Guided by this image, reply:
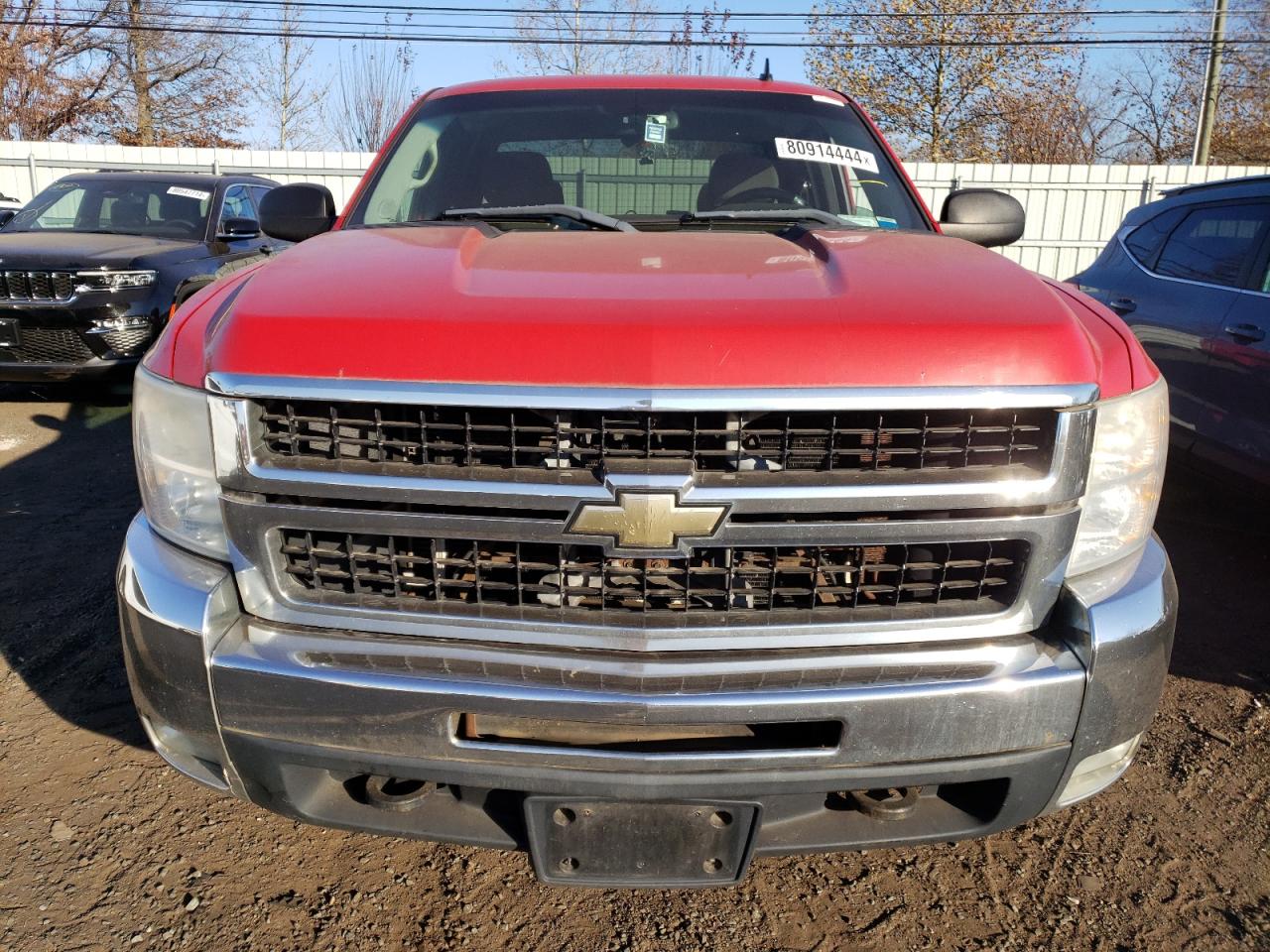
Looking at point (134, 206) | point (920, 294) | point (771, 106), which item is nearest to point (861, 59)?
point (134, 206)

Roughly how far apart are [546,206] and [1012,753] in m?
1.90

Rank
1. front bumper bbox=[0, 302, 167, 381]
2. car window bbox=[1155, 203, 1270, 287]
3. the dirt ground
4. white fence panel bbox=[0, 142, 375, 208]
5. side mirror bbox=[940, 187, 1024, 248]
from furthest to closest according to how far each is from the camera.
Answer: white fence panel bbox=[0, 142, 375, 208], front bumper bbox=[0, 302, 167, 381], car window bbox=[1155, 203, 1270, 287], side mirror bbox=[940, 187, 1024, 248], the dirt ground

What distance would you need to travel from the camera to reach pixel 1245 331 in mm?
3992

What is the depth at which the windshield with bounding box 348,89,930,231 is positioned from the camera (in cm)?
297

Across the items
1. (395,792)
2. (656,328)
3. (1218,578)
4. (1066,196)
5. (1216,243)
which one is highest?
(656,328)

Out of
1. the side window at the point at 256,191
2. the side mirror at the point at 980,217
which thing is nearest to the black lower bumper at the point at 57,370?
the side window at the point at 256,191

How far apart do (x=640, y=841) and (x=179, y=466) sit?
3.78 feet

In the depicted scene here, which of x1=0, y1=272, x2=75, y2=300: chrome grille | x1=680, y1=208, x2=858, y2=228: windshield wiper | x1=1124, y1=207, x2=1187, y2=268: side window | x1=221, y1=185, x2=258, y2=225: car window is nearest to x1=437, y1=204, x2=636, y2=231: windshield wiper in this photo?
x1=680, y1=208, x2=858, y2=228: windshield wiper

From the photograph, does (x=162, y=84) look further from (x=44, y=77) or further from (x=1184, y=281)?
(x=1184, y=281)

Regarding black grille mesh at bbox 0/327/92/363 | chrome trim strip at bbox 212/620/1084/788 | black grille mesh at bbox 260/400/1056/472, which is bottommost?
black grille mesh at bbox 0/327/92/363

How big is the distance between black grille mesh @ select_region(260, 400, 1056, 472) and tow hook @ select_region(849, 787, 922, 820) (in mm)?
670

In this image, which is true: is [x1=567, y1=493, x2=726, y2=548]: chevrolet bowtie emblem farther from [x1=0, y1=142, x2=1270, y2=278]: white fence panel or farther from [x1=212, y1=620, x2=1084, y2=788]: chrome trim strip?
[x1=0, y1=142, x2=1270, y2=278]: white fence panel

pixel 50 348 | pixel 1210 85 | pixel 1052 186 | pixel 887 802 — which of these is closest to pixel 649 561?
pixel 887 802

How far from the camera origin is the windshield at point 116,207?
25.6 feet
